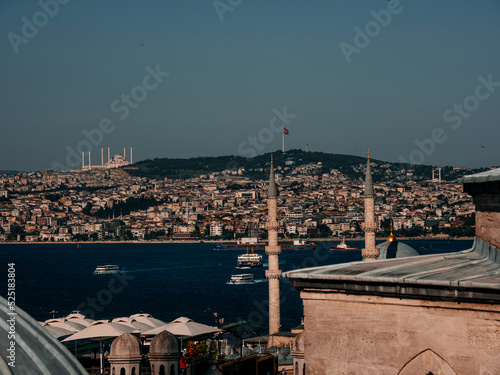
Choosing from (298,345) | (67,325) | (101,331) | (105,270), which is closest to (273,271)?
(67,325)

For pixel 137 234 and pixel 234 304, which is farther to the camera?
pixel 137 234

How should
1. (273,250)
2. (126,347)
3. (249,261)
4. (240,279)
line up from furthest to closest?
(249,261)
(240,279)
(273,250)
(126,347)

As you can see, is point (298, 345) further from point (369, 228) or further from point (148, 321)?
point (369, 228)

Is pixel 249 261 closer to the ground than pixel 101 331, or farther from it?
closer to the ground

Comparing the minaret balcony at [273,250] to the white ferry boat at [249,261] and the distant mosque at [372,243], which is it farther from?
the white ferry boat at [249,261]

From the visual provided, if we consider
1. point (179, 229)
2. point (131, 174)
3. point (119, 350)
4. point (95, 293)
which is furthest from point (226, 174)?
point (119, 350)

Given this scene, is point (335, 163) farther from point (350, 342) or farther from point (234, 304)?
point (350, 342)

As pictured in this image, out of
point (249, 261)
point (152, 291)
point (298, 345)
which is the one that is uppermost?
point (298, 345)
